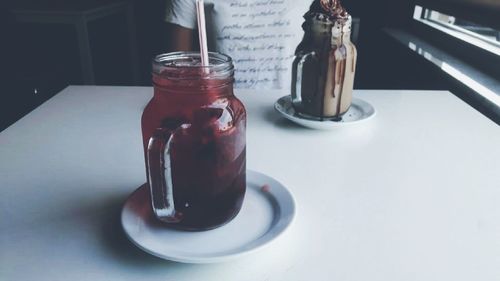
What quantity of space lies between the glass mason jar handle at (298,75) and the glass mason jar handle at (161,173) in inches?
15.1

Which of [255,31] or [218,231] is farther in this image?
[255,31]

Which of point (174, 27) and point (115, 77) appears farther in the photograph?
point (115, 77)

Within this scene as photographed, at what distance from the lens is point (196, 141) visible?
1.66 feet

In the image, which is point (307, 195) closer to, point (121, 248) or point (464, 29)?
point (121, 248)

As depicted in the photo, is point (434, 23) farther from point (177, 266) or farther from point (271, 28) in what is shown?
point (177, 266)

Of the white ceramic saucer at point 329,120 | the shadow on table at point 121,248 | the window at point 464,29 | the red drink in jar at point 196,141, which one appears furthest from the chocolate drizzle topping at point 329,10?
the window at point 464,29

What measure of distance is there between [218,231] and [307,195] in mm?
167

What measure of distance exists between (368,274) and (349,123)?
39cm

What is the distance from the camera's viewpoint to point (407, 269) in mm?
486

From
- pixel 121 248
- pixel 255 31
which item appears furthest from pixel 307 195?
pixel 255 31

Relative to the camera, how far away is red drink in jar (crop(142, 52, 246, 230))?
502 mm

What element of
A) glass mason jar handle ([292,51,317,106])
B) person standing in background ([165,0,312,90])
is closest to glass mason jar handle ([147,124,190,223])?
glass mason jar handle ([292,51,317,106])

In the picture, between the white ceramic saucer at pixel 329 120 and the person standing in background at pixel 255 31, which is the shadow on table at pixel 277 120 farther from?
the person standing in background at pixel 255 31

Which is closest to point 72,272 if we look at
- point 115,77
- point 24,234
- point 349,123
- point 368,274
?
point 24,234
